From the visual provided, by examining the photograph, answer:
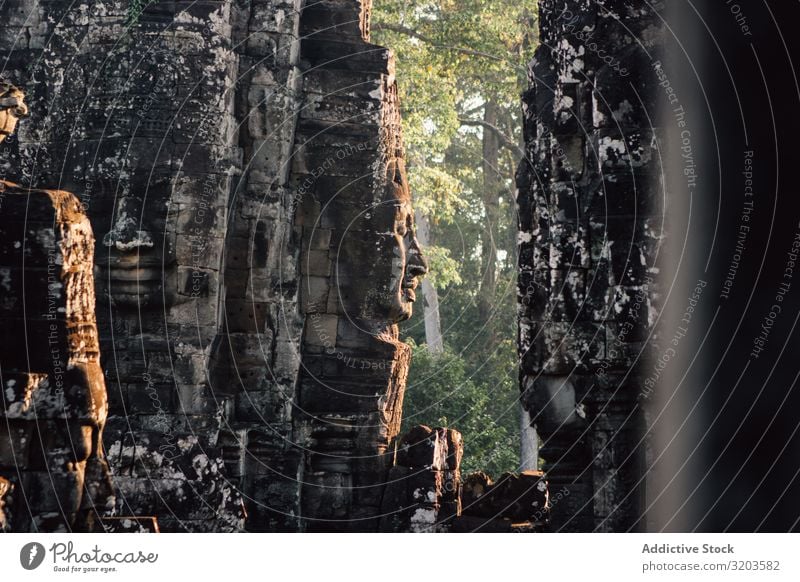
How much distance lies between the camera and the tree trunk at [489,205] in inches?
1315

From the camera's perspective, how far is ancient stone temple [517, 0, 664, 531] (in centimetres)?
1116

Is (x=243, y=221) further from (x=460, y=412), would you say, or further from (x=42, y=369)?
(x=460, y=412)

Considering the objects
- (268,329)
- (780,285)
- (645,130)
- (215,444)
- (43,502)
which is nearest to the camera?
(43,502)

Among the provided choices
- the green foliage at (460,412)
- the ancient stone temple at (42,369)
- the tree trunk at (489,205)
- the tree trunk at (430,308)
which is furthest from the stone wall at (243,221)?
the tree trunk at (489,205)

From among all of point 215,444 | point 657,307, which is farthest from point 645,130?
point 215,444

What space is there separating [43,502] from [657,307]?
4.19m

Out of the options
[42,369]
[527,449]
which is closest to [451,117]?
[527,449]

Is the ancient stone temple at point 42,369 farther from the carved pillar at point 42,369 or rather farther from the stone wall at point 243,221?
the stone wall at point 243,221

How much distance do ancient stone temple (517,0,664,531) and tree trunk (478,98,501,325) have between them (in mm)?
20573

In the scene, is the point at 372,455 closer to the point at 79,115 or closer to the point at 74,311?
the point at 79,115

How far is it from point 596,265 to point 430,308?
2083 centimetres

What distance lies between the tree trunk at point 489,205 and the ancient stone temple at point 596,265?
2057 centimetres

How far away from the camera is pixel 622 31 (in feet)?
38.3

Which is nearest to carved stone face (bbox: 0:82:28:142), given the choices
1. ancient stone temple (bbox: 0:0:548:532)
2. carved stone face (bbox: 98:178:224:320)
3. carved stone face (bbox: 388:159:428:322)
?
ancient stone temple (bbox: 0:0:548:532)
